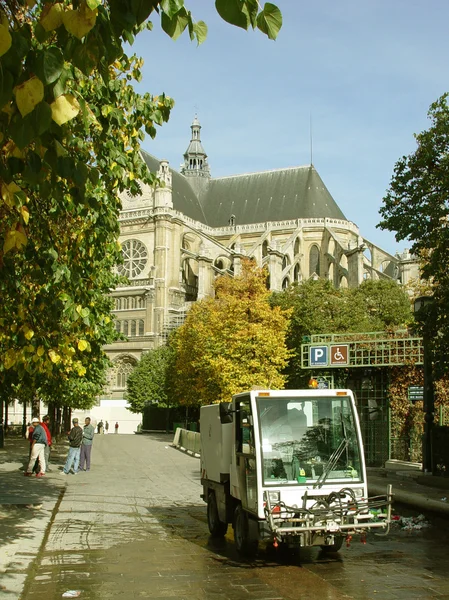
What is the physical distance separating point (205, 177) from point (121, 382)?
3066cm

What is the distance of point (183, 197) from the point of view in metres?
81.3

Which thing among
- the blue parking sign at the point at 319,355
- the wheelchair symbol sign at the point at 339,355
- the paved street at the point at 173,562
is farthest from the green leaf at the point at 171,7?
the blue parking sign at the point at 319,355

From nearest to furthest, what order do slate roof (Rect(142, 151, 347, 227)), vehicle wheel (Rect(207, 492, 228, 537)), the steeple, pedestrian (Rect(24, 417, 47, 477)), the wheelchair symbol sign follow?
vehicle wheel (Rect(207, 492, 228, 537)) < pedestrian (Rect(24, 417, 47, 477)) < the wheelchair symbol sign < slate roof (Rect(142, 151, 347, 227)) < the steeple

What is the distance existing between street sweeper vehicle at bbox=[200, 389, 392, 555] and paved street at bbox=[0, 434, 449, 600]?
42 centimetres

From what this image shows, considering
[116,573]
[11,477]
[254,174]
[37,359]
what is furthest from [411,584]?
[254,174]

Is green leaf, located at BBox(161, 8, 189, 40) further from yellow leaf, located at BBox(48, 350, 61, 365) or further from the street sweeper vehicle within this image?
the street sweeper vehicle

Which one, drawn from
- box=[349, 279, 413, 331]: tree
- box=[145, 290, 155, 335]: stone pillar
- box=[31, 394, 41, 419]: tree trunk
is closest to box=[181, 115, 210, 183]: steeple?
box=[145, 290, 155, 335]: stone pillar

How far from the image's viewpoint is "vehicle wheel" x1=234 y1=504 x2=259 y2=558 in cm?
Answer: 859

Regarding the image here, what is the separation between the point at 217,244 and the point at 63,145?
68.0 meters

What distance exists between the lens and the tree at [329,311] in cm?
3988

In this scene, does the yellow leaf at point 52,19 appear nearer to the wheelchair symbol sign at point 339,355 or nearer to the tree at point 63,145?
the tree at point 63,145

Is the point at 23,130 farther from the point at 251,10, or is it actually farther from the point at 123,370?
the point at 123,370

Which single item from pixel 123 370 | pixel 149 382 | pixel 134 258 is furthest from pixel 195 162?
pixel 149 382

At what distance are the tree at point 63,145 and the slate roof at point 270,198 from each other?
219 feet
